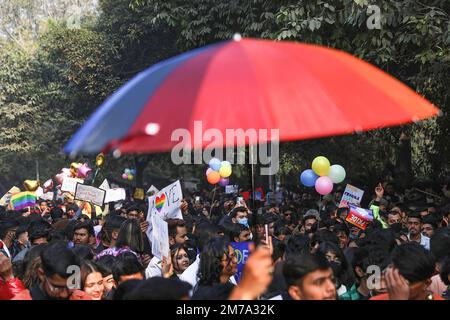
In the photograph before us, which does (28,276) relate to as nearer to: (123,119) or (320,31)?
(123,119)

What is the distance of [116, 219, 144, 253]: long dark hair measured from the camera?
6996mm

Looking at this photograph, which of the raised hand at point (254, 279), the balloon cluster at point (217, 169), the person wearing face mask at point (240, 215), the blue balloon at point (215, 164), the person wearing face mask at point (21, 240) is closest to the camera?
the raised hand at point (254, 279)

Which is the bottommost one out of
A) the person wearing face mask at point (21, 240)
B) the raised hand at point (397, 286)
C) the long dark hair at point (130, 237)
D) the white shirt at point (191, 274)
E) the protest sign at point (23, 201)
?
the protest sign at point (23, 201)

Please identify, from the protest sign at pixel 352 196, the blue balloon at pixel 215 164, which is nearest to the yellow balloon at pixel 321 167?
the protest sign at pixel 352 196

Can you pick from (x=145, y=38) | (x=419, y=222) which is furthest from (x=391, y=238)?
(x=145, y=38)

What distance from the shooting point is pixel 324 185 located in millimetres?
10500

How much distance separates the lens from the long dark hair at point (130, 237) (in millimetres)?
6996

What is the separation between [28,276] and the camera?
209 inches

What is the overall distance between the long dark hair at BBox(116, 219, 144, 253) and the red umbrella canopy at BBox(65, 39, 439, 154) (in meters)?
4.08

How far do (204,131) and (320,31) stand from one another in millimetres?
9314

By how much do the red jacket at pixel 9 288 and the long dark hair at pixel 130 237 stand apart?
187 centimetres

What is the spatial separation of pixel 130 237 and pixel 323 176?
4.47 m

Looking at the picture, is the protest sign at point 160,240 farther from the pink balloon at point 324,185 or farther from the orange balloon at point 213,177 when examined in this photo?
the orange balloon at point 213,177

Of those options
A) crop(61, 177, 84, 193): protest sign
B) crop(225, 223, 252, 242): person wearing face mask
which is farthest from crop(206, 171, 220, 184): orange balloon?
crop(225, 223, 252, 242): person wearing face mask
